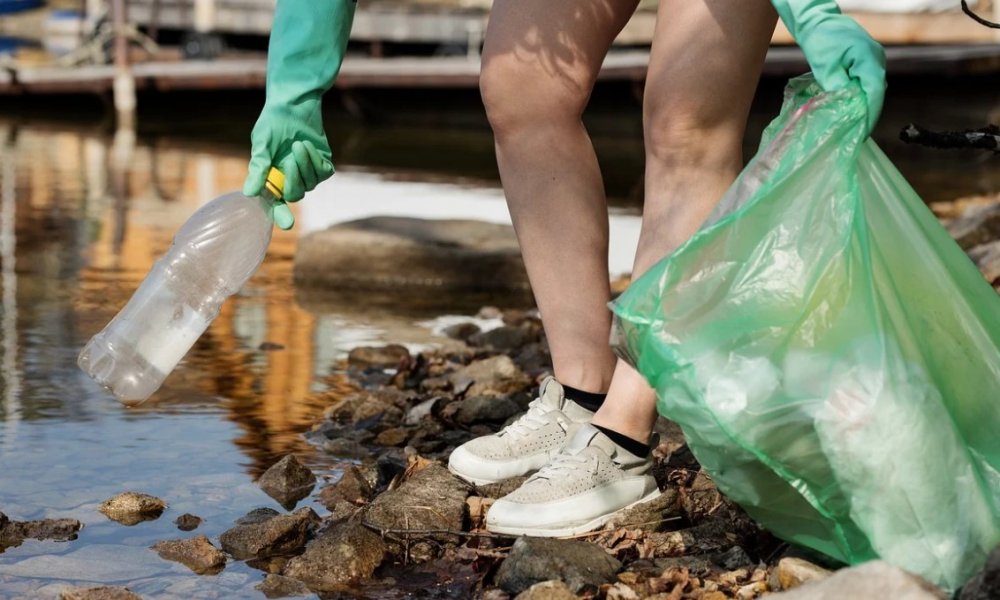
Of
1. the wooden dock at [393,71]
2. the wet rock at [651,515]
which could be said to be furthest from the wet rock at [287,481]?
the wooden dock at [393,71]

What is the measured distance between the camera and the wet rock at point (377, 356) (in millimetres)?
4641

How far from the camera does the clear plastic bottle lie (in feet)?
11.0

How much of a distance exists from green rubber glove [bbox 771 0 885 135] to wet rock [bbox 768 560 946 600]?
0.76 m

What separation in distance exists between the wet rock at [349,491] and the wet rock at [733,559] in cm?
85

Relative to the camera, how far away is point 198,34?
22.6 meters

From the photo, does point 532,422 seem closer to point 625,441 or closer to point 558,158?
point 625,441

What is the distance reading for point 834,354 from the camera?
2.27 meters

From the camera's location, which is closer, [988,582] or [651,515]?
[988,582]

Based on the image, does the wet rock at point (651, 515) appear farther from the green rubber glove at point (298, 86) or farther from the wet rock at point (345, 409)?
the wet rock at point (345, 409)

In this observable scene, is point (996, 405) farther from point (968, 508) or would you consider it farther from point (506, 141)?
point (506, 141)

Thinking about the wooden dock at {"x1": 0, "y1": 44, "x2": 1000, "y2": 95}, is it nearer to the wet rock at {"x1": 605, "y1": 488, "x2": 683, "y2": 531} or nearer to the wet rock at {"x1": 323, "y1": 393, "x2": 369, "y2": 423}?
the wet rock at {"x1": 323, "y1": 393, "x2": 369, "y2": 423}

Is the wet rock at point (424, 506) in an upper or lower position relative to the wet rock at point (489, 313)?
upper

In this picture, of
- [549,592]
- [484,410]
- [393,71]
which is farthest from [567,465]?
[393,71]

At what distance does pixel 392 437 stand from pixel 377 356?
1040 millimetres
